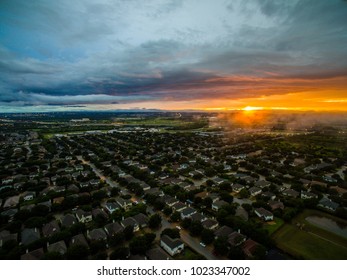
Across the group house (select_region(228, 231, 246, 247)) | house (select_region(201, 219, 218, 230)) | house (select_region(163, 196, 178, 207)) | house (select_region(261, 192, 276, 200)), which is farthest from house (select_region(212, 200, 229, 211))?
house (select_region(228, 231, 246, 247))

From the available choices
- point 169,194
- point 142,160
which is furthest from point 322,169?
point 142,160

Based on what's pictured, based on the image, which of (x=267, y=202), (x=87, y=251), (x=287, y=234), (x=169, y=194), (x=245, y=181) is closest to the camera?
(x=87, y=251)

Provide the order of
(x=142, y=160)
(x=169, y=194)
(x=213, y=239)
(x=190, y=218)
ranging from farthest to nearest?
(x=142, y=160) < (x=169, y=194) < (x=190, y=218) < (x=213, y=239)

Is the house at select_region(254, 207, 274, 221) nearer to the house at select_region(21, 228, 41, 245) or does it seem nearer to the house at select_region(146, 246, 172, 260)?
the house at select_region(146, 246, 172, 260)

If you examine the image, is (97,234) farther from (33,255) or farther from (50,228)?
(50,228)

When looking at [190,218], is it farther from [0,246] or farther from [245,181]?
[0,246]

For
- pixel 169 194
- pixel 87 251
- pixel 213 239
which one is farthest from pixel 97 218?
pixel 213 239
